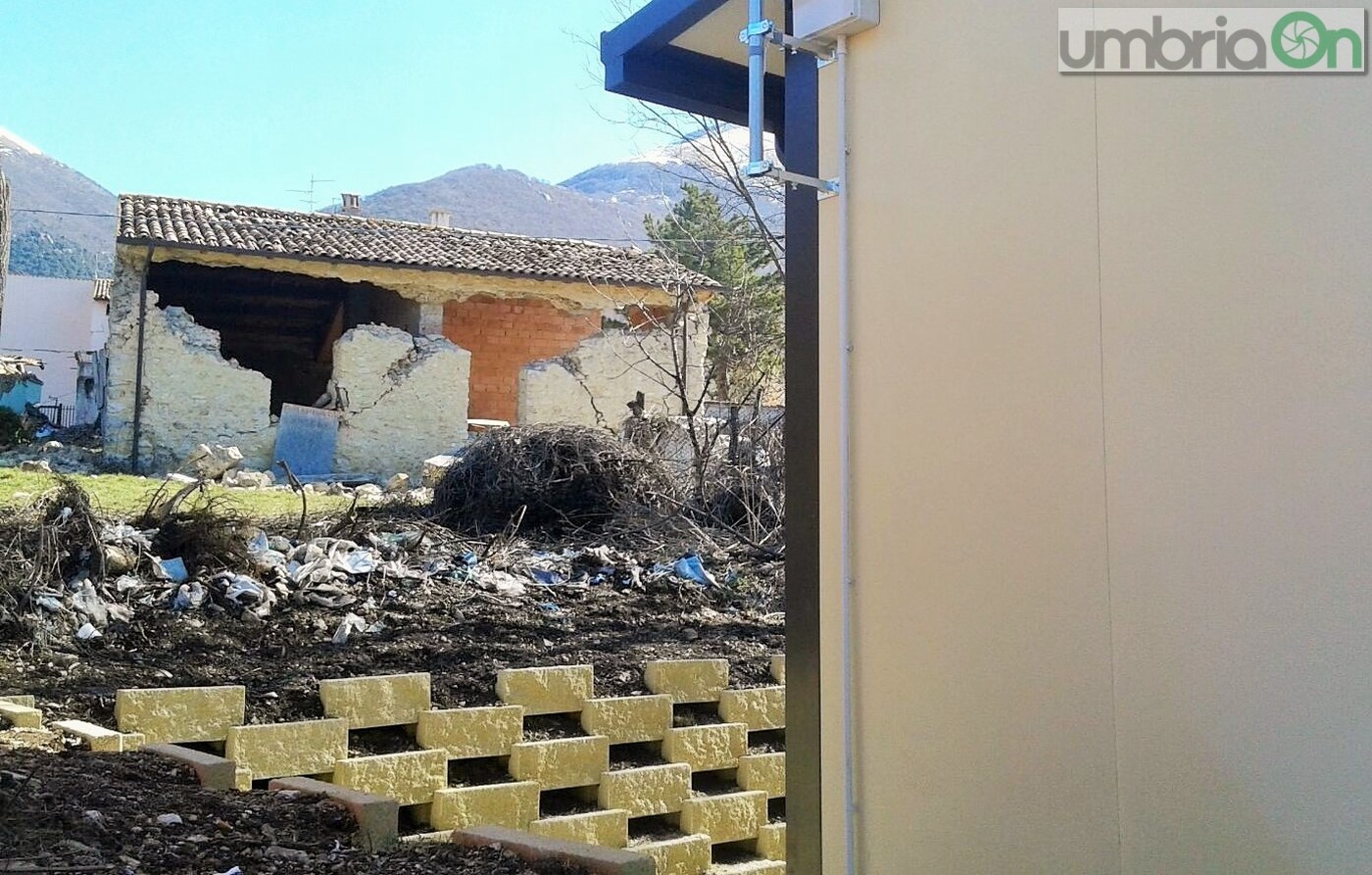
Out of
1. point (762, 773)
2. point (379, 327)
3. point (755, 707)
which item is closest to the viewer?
point (762, 773)

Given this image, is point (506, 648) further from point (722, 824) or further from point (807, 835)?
point (807, 835)

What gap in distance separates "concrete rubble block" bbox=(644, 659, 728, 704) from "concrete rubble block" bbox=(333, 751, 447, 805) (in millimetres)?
1562

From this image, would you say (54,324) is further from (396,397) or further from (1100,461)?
(1100,461)

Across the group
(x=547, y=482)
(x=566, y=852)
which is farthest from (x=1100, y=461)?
(x=547, y=482)

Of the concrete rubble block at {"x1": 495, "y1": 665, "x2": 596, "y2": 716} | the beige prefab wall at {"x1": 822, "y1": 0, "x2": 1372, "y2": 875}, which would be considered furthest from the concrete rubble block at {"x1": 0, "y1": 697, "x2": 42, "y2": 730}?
the beige prefab wall at {"x1": 822, "y1": 0, "x2": 1372, "y2": 875}

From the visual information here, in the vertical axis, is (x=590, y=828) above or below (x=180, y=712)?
below

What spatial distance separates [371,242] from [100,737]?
1635 cm

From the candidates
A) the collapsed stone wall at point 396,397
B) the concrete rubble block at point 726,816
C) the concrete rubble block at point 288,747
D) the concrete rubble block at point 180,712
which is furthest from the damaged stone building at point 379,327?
the concrete rubble block at point 180,712

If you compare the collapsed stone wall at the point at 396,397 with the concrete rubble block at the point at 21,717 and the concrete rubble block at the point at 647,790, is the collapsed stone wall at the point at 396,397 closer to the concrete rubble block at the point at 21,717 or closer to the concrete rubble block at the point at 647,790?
the concrete rubble block at the point at 647,790

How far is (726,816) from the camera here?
665 centimetres

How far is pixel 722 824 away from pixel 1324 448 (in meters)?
4.68

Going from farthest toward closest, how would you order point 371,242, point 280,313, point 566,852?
1. point 280,313
2. point 371,242
3. point 566,852

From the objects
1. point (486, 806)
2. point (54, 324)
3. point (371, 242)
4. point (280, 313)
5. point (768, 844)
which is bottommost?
point (768, 844)

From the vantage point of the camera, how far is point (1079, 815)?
124 inches
